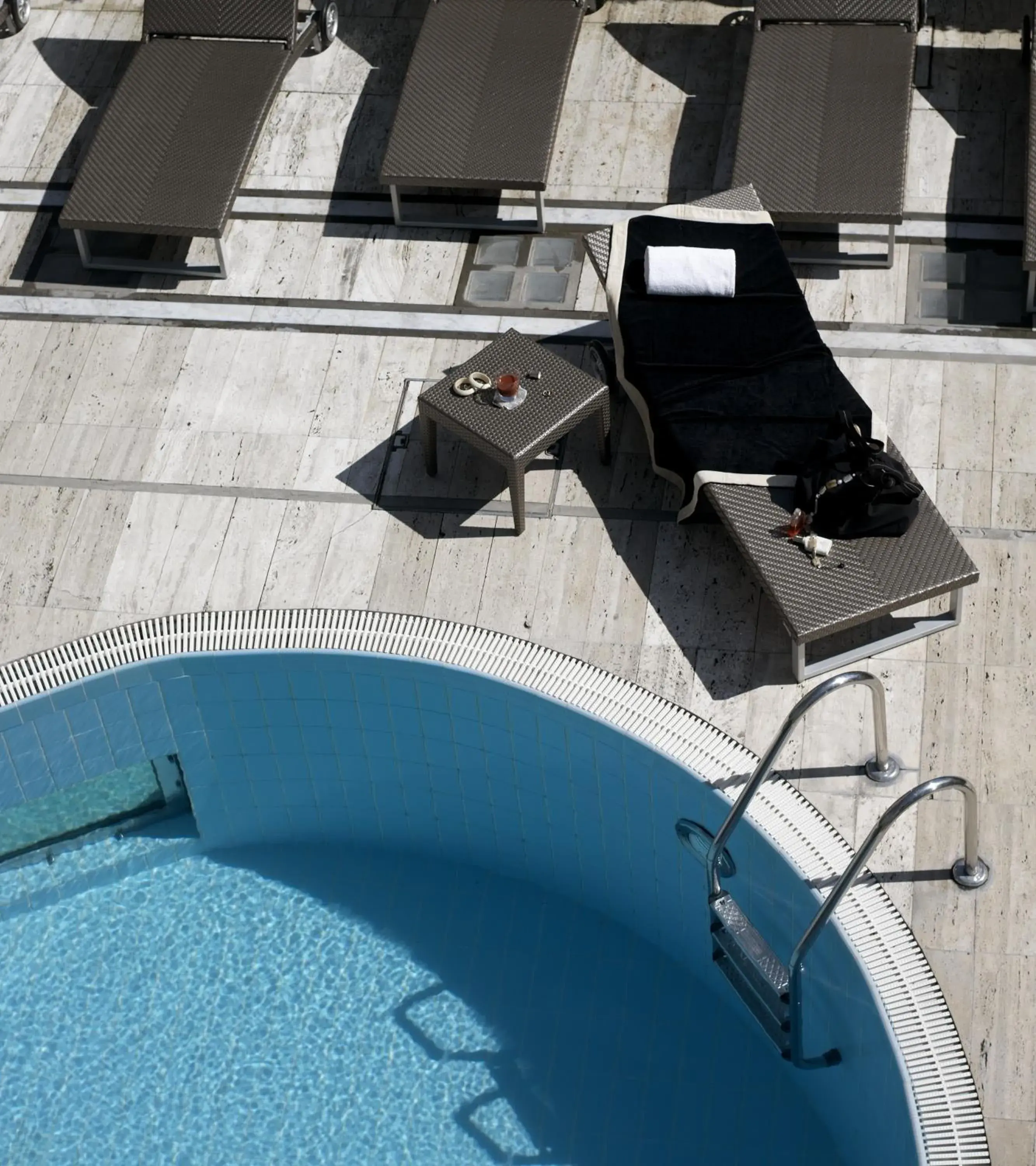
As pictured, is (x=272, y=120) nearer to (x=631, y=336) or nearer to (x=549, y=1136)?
(x=631, y=336)

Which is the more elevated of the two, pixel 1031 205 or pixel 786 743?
pixel 1031 205

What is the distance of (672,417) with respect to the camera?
27.9 ft

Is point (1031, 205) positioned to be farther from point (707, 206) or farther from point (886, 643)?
point (886, 643)

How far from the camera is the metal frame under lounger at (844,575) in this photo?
25.4 feet

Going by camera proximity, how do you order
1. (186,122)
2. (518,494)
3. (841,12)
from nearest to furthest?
(518,494), (186,122), (841,12)

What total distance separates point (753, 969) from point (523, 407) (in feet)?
9.29

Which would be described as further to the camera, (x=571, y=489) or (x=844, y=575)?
(x=571, y=489)

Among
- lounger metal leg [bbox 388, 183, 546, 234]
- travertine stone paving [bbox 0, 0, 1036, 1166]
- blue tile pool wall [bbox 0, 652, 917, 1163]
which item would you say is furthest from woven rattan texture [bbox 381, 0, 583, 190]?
blue tile pool wall [bbox 0, 652, 917, 1163]

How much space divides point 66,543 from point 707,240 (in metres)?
3.49

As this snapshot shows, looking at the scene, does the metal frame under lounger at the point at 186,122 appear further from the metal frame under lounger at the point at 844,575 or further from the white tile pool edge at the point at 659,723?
the metal frame under lounger at the point at 844,575

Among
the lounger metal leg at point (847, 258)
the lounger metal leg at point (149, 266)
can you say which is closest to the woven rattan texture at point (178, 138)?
the lounger metal leg at point (149, 266)

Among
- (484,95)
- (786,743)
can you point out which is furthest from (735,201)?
(786,743)

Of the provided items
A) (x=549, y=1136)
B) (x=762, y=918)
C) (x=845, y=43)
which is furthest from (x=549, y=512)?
(x=845, y=43)

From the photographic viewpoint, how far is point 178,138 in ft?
33.6
